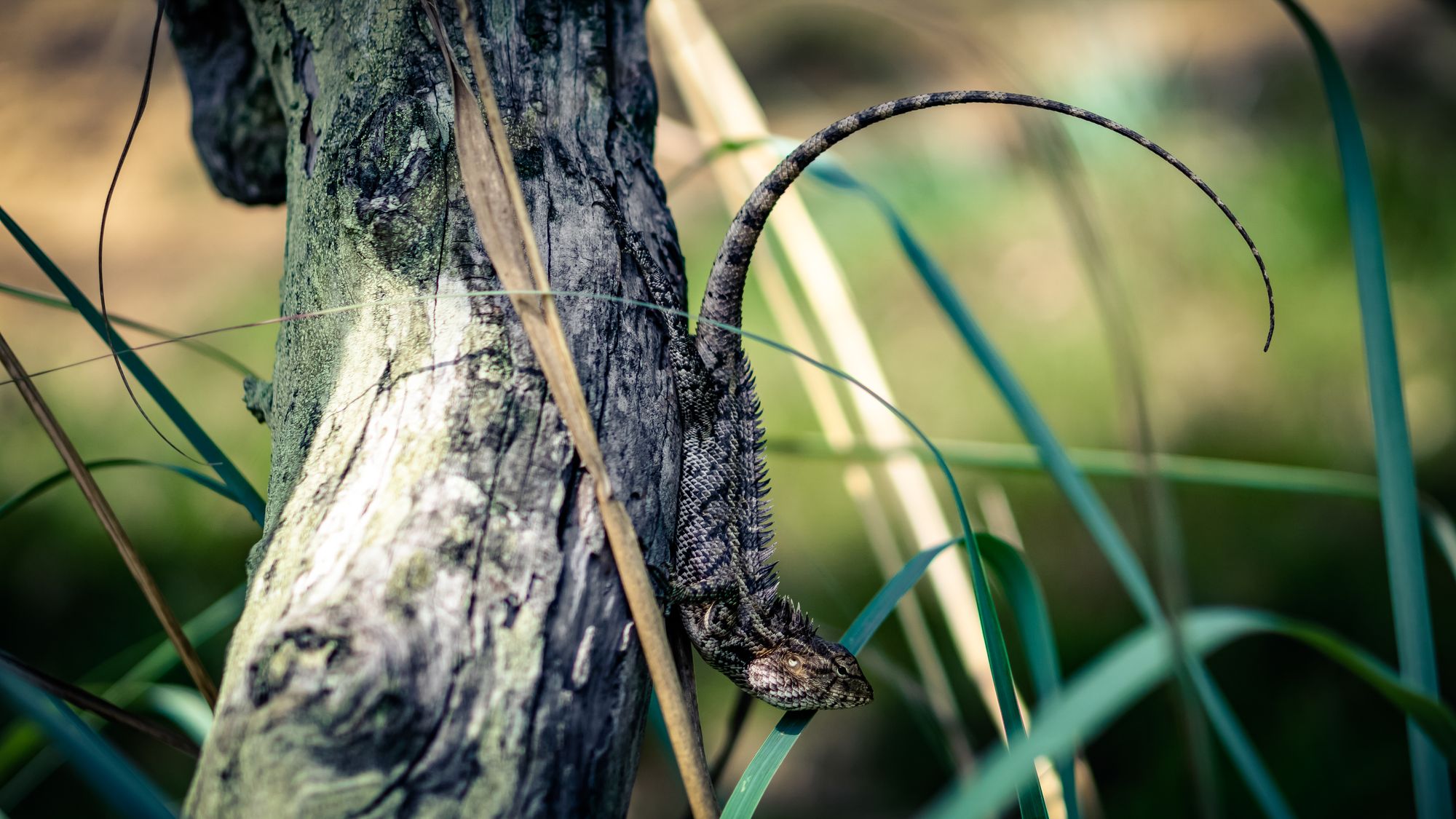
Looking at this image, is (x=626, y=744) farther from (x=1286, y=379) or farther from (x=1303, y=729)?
(x=1286, y=379)

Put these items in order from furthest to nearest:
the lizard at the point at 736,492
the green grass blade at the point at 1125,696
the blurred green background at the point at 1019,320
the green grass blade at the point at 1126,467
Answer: the blurred green background at the point at 1019,320, the green grass blade at the point at 1126,467, the lizard at the point at 736,492, the green grass blade at the point at 1125,696

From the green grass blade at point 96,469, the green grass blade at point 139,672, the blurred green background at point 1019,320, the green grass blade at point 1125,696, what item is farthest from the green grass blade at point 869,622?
the blurred green background at point 1019,320

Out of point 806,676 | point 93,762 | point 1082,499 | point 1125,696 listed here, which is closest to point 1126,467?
point 1082,499

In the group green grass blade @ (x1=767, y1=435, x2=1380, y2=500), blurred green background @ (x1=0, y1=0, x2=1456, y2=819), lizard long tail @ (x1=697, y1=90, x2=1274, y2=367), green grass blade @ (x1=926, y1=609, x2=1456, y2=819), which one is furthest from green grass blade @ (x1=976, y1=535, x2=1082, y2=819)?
blurred green background @ (x1=0, y1=0, x2=1456, y2=819)

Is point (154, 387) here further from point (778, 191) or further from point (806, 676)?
point (806, 676)

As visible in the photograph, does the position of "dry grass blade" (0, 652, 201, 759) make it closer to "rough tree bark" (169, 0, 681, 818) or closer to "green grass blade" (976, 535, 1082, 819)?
"rough tree bark" (169, 0, 681, 818)

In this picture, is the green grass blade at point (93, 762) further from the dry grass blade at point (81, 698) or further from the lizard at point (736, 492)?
the lizard at point (736, 492)

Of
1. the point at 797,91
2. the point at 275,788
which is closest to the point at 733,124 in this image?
the point at 275,788
